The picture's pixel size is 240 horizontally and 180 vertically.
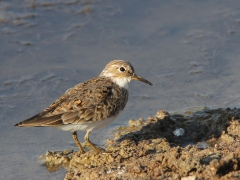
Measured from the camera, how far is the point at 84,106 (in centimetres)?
731

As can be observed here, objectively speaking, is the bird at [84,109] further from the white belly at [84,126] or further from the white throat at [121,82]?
the white throat at [121,82]

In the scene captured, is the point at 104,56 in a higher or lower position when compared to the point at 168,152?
lower

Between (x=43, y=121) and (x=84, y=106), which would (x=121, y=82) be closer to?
(x=84, y=106)

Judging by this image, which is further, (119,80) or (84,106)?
(119,80)

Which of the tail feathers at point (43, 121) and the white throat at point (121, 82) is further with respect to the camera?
the white throat at point (121, 82)

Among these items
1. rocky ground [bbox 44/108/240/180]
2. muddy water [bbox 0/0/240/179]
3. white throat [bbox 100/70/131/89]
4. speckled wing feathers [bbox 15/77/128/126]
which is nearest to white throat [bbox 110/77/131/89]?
white throat [bbox 100/70/131/89]

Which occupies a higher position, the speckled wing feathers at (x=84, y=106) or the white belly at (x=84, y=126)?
the speckled wing feathers at (x=84, y=106)

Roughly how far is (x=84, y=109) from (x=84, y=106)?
47 mm

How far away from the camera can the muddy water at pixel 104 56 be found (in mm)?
8250

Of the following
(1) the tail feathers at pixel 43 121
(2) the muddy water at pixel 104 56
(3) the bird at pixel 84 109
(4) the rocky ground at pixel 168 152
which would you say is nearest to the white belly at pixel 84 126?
(3) the bird at pixel 84 109

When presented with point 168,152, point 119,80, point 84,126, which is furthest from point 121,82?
point 168,152

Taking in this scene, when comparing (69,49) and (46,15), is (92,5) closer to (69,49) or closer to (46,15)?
(46,15)

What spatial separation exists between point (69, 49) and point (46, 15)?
1520 millimetres

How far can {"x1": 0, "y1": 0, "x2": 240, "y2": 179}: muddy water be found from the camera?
8250 millimetres
